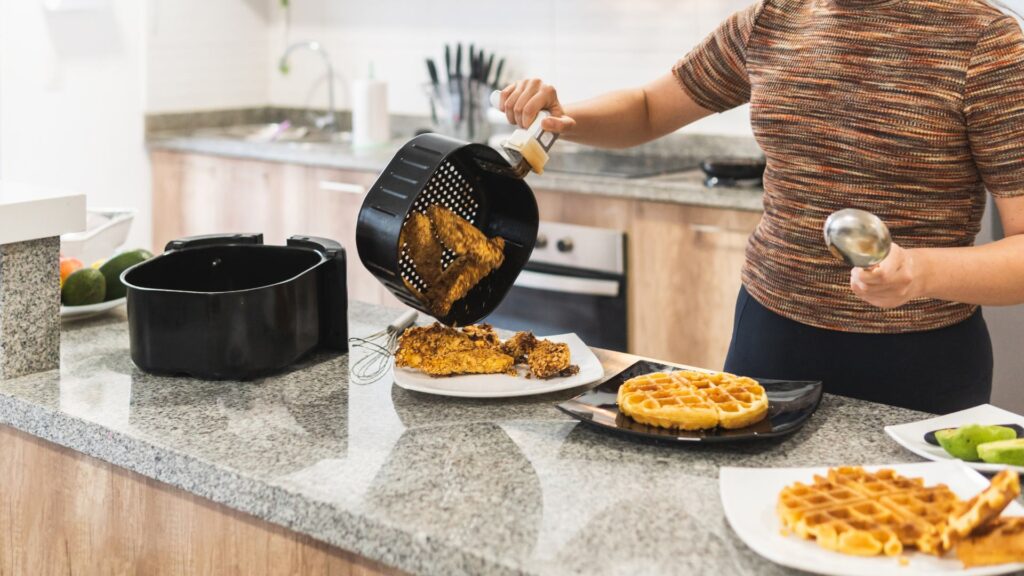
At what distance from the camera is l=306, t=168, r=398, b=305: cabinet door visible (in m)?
3.60

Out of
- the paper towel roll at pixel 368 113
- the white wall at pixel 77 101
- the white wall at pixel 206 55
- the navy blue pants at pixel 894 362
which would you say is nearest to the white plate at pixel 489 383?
the navy blue pants at pixel 894 362

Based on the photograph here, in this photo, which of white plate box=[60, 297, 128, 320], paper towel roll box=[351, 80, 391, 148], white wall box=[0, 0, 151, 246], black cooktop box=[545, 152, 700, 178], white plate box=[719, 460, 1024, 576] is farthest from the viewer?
paper towel roll box=[351, 80, 391, 148]

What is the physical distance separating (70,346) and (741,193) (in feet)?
5.66

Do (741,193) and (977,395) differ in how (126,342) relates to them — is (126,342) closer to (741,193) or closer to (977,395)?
(977,395)

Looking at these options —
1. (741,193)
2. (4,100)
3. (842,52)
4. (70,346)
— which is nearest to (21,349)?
(70,346)

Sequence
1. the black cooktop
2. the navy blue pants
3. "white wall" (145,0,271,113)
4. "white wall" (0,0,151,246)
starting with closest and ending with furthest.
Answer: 1. the navy blue pants
2. the black cooktop
3. "white wall" (0,0,151,246)
4. "white wall" (145,0,271,113)

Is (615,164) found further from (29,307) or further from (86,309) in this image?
(29,307)

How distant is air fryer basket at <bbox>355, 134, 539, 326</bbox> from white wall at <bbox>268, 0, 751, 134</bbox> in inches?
76.9

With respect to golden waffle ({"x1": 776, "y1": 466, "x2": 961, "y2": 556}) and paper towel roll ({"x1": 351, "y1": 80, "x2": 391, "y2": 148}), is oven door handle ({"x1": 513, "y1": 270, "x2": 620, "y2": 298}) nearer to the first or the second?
paper towel roll ({"x1": 351, "y1": 80, "x2": 391, "y2": 148})

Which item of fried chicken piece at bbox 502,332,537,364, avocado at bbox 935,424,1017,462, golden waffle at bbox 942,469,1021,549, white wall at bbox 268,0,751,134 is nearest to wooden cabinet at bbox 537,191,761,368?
white wall at bbox 268,0,751,134

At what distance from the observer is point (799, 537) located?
0.98 meters

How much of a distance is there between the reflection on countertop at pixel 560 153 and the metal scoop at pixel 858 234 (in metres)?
1.74

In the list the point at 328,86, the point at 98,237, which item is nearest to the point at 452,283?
the point at 98,237

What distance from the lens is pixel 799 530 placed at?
980 millimetres
